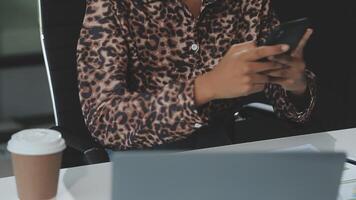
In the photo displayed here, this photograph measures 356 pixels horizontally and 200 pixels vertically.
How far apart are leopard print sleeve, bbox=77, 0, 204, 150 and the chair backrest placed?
3.7 inches

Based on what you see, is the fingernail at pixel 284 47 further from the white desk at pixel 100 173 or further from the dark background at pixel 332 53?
the dark background at pixel 332 53

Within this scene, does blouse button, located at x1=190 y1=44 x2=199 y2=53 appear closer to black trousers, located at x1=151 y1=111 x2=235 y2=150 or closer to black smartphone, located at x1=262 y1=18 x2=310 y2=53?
black trousers, located at x1=151 y1=111 x2=235 y2=150

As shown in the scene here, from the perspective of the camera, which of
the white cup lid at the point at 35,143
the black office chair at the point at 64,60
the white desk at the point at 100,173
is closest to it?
the white cup lid at the point at 35,143

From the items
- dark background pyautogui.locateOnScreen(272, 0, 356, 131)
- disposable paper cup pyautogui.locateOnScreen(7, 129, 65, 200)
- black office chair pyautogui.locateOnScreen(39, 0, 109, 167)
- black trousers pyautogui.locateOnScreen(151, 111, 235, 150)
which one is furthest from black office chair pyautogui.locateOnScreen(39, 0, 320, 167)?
dark background pyautogui.locateOnScreen(272, 0, 356, 131)

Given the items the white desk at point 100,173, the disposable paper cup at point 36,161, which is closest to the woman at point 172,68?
the white desk at point 100,173

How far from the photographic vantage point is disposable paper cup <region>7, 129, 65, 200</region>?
883 millimetres

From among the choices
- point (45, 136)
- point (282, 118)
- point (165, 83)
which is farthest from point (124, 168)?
point (282, 118)

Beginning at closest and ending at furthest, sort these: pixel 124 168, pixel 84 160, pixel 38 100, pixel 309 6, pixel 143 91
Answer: pixel 124 168, pixel 84 160, pixel 143 91, pixel 309 6, pixel 38 100

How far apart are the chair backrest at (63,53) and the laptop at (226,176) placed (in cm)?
75

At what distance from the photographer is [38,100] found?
2.79 meters

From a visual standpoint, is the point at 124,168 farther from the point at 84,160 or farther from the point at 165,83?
the point at 165,83

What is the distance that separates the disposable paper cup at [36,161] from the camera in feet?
2.90

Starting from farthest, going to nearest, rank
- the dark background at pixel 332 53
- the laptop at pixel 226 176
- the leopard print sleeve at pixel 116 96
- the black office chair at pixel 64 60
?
1. the dark background at pixel 332 53
2. the black office chair at pixel 64 60
3. the leopard print sleeve at pixel 116 96
4. the laptop at pixel 226 176

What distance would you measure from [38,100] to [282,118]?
5.35 ft
